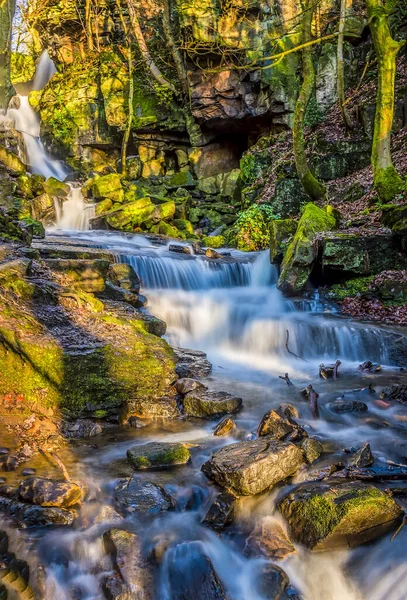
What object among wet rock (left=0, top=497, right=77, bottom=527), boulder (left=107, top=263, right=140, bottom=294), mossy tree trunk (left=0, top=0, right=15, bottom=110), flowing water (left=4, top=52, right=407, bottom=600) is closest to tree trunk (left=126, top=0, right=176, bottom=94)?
mossy tree trunk (left=0, top=0, right=15, bottom=110)

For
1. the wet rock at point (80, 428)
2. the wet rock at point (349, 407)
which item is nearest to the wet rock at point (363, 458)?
the wet rock at point (349, 407)

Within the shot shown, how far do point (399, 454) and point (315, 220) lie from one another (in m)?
6.93

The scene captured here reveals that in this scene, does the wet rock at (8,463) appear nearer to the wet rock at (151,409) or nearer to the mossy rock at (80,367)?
the mossy rock at (80,367)

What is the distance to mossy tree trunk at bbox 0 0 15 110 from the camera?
1435 cm

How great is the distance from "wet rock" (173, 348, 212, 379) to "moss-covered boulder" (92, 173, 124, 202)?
1187cm

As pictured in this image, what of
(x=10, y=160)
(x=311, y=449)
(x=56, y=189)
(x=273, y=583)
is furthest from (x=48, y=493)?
(x=10, y=160)

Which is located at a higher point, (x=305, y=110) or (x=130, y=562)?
(x=305, y=110)

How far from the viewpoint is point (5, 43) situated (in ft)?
49.0

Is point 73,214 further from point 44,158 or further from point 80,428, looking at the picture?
point 80,428

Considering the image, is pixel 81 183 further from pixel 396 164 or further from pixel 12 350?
pixel 12 350

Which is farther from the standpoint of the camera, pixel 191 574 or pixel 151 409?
pixel 151 409

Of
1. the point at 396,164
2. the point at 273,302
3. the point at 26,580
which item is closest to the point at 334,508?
the point at 26,580

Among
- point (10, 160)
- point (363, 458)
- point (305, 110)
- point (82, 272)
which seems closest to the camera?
point (363, 458)

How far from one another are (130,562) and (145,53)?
957 inches
